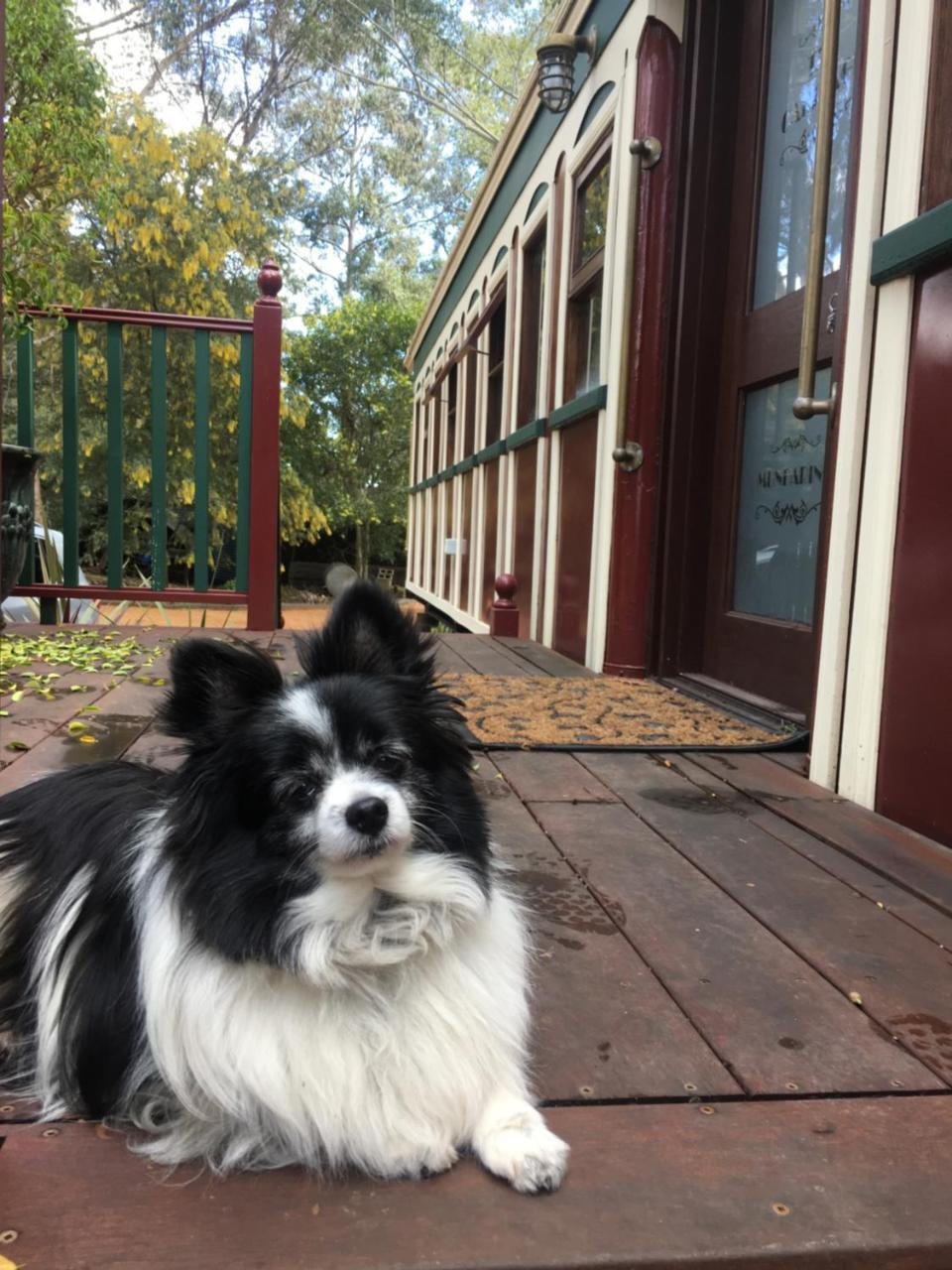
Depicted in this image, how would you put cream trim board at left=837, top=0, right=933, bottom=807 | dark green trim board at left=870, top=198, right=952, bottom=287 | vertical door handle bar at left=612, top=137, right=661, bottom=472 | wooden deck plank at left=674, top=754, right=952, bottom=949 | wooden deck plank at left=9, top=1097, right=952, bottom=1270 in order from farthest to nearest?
vertical door handle bar at left=612, top=137, right=661, bottom=472 < cream trim board at left=837, top=0, right=933, bottom=807 < dark green trim board at left=870, top=198, right=952, bottom=287 < wooden deck plank at left=674, top=754, right=952, bottom=949 < wooden deck plank at left=9, top=1097, right=952, bottom=1270

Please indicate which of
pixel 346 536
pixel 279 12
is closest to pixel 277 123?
pixel 279 12

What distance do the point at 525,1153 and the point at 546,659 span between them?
4467 millimetres

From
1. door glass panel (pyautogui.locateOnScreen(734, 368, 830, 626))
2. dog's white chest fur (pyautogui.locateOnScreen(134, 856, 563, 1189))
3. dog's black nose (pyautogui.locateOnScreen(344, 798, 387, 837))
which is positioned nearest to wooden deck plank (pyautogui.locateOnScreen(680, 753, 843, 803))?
door glass panel (pyautogui.locateOnScreen(734, 368, 830, 626))

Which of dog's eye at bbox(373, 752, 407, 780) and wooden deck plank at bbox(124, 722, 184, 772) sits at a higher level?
dog's eye at bbox(373, 752, 407, 780)

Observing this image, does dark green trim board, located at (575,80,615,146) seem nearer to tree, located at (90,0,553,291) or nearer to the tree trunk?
tree, located at (90,0,553,291)

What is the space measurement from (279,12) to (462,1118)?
25.8 meters

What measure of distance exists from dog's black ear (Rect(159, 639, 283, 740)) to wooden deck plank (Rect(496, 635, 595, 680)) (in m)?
3.50

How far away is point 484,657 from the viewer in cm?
547

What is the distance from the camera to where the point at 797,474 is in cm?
372

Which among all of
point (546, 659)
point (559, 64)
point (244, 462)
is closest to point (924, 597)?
point (546, 659)

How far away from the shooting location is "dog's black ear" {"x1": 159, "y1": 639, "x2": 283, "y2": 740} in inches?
51.1

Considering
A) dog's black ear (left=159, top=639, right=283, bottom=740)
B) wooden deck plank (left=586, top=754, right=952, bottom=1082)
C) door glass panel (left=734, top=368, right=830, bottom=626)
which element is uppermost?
door glass panel (left=734, top=368, right=830, bottom=626)

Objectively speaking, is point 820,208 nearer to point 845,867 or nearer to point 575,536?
point 845,867

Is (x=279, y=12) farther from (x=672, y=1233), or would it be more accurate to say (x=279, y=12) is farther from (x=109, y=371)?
(x=672, y=1233)
